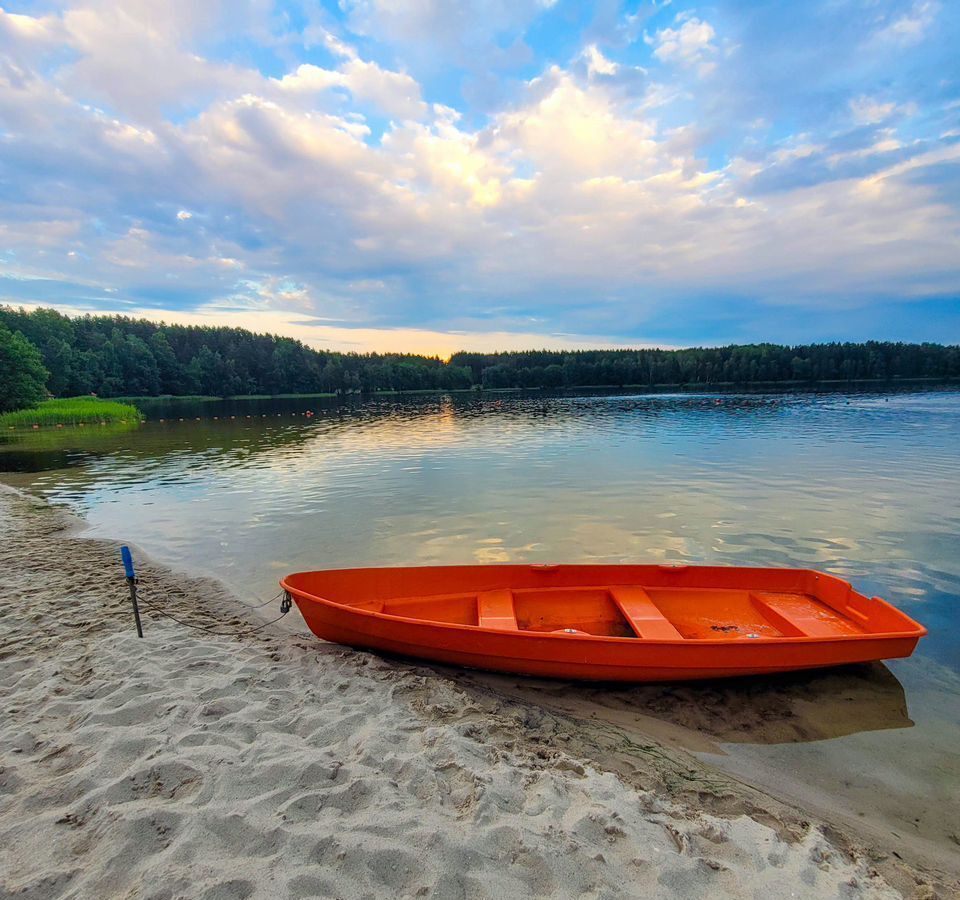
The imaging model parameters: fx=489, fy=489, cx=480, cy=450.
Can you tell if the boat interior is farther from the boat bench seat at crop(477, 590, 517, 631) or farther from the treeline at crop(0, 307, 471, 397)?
the treeline at crop(0, 307, 471, 397)

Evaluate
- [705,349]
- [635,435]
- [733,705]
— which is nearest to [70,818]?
[733,705]

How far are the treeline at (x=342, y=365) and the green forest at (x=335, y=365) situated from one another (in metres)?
0.29

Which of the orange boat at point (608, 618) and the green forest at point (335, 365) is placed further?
the green forest at point (335, 365)

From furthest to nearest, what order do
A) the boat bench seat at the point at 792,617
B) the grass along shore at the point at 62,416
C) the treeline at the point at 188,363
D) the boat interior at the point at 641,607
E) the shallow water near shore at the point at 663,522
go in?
the treeline at the point at 188,363 < the grass along shore at the point at 62,416 < the boat interior at the point at 641,607 < the boat bench seat at the point at 792,617 < the shallow water near shore at the point at 663,522

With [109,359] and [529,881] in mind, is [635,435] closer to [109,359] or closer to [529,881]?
[529,881]

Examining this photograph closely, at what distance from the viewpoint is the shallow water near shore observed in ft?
19.0

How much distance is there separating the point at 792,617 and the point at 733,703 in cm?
215

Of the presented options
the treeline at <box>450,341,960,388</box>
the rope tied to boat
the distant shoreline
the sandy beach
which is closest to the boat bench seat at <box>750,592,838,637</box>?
the sandy beach

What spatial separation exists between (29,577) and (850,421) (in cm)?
5414

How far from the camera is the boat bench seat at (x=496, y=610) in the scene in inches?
291

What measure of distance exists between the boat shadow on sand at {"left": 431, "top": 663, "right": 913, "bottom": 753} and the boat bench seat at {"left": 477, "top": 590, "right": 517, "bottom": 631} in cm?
72

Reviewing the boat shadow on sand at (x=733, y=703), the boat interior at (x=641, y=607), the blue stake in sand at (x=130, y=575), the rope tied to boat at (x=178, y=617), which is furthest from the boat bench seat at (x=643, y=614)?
the blue stake in sand at (x=130, y=575)

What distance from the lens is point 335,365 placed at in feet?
500

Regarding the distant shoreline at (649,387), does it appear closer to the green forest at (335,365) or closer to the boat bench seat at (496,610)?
the green forest at (335,365)
